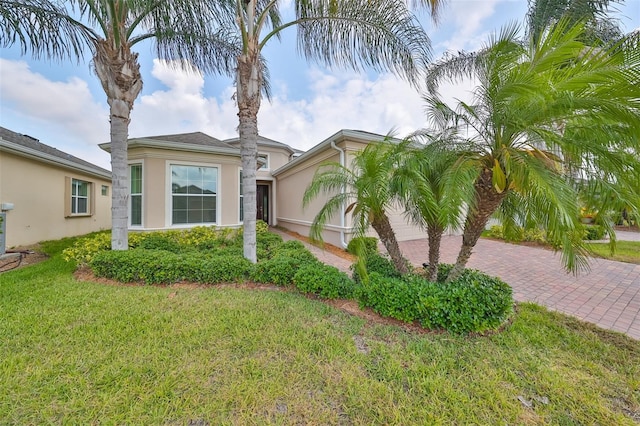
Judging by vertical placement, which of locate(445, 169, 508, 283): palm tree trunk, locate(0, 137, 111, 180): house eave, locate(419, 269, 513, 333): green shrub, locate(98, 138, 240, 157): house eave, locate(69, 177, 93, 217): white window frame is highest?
locate(98, 138, 240, 157): house eave

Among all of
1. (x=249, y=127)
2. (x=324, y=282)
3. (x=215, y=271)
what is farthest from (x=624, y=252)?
(x=215, y=271)

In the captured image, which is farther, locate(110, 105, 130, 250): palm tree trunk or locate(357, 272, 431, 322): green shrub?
locate(110, 105, 130, 250): palm tree trunk

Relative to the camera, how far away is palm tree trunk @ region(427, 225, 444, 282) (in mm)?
4000

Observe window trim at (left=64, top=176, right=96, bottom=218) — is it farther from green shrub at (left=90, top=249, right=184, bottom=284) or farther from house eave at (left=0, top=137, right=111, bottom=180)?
green shrub at (left=90, top=249, right=184, bottom=284)

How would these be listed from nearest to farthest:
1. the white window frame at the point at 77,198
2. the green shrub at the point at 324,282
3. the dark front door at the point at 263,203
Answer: the green shrub at the point at 324,282
the white window frame at the point at 77,198
the dark front door at the point at 263,203

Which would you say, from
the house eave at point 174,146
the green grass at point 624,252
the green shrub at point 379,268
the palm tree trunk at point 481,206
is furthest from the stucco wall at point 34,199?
the green grass at point 624,252

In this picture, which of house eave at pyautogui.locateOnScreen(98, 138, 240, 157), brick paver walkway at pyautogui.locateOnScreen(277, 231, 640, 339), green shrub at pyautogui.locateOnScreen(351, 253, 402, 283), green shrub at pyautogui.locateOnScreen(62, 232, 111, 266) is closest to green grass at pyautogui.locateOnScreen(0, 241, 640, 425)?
brick paver walkway at pyautogui.locateOnScreen(277, 231, 640, 339)

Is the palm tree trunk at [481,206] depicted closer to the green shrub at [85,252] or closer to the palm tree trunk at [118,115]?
the palm tree trunk at [118,115]

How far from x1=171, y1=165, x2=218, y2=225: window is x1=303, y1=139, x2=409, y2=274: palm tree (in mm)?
6264

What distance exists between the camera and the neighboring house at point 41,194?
25.9ft

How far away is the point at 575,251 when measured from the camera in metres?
3.24

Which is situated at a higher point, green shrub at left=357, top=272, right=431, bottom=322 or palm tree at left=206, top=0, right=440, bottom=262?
palm tree at left=206, top=0, right=440, bottom=262

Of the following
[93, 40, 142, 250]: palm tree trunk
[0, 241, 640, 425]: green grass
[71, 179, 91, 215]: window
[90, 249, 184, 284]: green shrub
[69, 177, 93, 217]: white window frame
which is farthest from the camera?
[71, 179, 91, 215]: window

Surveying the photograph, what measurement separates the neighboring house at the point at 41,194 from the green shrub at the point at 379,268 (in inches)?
399
